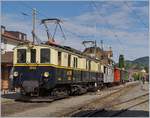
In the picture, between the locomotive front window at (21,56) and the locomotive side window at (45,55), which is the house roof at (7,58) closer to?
the locomotive front window at (21,56)

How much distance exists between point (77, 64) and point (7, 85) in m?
11.1

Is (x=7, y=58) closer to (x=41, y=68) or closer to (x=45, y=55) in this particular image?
(x=45, y=55)

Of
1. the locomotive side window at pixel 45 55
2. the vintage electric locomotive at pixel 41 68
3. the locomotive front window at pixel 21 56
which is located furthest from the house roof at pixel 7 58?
the locomotive side window at pixel 45 55

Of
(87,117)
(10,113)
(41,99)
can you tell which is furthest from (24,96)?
(87,117)

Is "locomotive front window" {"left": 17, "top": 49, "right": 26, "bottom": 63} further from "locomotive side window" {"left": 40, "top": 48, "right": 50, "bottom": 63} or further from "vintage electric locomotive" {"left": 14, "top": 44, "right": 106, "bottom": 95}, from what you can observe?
"locomotive side window" {"left": 40, "top": 48, "right": 50, "bottom": 63}

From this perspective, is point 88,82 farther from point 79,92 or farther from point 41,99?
point 41,99

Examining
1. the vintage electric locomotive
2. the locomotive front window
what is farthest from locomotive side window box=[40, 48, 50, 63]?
the locomotive front window

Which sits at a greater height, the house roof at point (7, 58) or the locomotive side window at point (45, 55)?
the house roof at point (7, 58)

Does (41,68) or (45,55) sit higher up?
(45,55)

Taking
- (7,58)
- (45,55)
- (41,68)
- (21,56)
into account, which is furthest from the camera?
(7,58)

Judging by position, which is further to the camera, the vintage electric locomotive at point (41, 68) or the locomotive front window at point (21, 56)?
the locomotive front window at point (21, 56)

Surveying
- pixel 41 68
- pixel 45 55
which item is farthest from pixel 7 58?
pixel 41 68

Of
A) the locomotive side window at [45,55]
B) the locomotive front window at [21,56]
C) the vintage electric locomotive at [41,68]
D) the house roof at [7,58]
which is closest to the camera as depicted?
the vintage electric locomotive at [41,68]

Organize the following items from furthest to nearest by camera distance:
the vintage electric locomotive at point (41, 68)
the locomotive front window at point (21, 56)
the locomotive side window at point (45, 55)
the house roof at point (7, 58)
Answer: the house roof at point (7, 58) < the locomotive front window at point (21, 56) < the locomotive side window at point (45, 55) < the vintage electric locomotive at point (41, 68)
